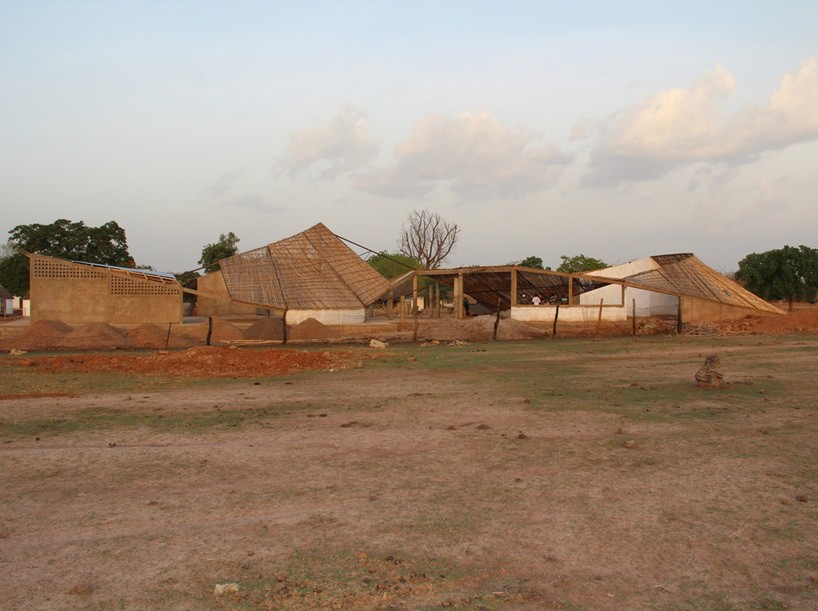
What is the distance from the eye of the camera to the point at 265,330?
24.7m

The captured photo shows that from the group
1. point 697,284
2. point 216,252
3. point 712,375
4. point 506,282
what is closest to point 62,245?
point 216,252

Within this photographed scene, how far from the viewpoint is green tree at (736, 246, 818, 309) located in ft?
120

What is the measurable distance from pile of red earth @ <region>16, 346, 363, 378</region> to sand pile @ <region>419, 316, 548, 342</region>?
22.8 feet

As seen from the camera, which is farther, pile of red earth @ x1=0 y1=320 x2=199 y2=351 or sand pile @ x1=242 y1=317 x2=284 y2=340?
sand pile @ x1=242 y1=317 x2=284 y2=340

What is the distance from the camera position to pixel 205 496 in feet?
18.8

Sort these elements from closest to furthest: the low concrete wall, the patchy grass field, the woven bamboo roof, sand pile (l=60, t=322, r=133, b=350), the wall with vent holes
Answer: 1. the patchy grass field
2. sand pile (l=60, t=322, r=133, b=350)
3. the wall with vent holes
4. the low concrete wall
5. the woven bamboo roof

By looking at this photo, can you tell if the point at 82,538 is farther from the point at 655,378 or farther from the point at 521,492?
the point at 655,378

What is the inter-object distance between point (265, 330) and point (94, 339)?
5476mm

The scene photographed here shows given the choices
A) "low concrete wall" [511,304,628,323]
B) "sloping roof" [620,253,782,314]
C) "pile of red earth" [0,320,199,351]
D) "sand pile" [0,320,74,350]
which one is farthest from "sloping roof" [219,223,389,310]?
"sloping roof" [620,253,782,314]

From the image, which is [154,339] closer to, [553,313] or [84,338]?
[84,338]

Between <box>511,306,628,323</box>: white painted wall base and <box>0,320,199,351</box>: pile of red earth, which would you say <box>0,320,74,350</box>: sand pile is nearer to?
Result: <box>0,320,199,351</box>: pile of red earth

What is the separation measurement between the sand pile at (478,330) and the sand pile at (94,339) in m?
9.89

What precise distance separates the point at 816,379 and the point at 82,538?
11.5m

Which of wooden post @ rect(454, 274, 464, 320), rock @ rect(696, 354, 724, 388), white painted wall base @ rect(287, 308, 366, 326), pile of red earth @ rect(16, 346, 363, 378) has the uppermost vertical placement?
wooden post @ rect(454, 274, 464, 320)
